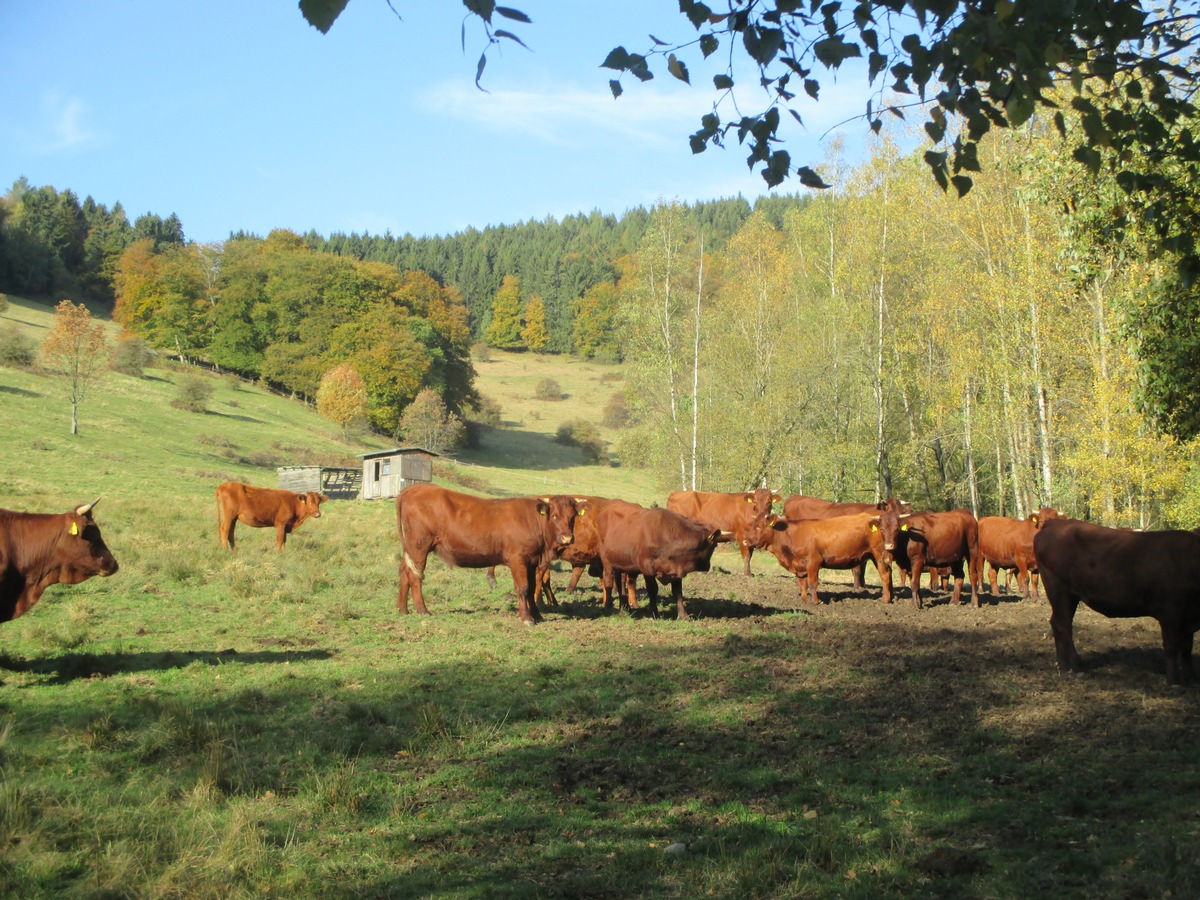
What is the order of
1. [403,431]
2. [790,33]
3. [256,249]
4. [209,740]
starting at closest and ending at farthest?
[790,33], [209,740], [403,431], [256,249]

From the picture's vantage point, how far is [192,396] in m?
61.2

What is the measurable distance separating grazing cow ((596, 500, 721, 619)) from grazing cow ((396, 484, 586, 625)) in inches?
30.0

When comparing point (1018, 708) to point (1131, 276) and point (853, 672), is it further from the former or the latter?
point (1131, 276)

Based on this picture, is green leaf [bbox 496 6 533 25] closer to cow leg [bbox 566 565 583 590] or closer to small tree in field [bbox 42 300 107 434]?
cow leg [bbox 566 565 583 590]

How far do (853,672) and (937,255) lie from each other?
98.9ft

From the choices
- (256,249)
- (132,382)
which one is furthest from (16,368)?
(256,249)

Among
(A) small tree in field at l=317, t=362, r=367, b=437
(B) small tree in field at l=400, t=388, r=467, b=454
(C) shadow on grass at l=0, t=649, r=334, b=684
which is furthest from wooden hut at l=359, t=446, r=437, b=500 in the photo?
(C) shadow on grass at l=0, t=649, r=334, b=684

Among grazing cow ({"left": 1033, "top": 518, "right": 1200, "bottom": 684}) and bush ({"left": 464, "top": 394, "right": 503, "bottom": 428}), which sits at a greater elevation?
bush ({"left": 464, "top": 394, "right": 503, "bottom": 428})

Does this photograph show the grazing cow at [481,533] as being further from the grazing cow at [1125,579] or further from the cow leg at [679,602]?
the grazing cow at [1125,579]

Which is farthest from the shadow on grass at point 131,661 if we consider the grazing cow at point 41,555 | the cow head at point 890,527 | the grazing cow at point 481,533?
the cow head at point 890,527

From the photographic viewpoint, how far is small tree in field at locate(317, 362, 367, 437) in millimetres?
72000

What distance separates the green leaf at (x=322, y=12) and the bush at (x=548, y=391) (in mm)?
112515

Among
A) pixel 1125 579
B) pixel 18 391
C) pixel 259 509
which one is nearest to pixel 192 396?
pixel 18 391

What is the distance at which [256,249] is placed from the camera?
10112 cm
